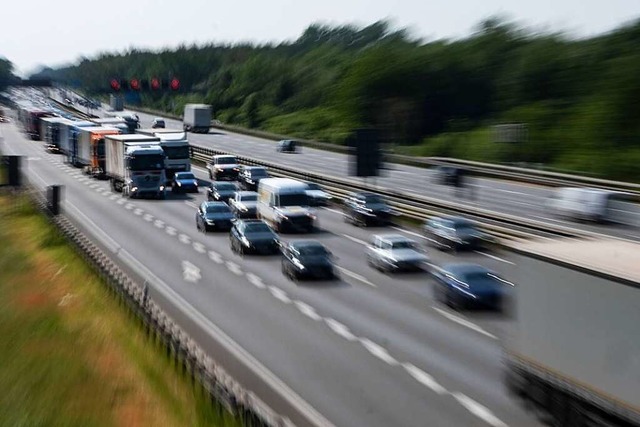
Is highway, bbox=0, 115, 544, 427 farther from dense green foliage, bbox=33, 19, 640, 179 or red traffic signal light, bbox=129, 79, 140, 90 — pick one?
dense green foliage, bbox=33, 19, 640, 179

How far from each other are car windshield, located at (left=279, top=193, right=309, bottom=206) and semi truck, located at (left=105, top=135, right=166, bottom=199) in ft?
48.9

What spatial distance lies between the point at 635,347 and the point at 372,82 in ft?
305

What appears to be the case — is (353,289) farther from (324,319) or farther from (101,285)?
(101,285)

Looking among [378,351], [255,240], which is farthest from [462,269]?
[255,240]

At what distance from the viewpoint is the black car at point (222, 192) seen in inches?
2024

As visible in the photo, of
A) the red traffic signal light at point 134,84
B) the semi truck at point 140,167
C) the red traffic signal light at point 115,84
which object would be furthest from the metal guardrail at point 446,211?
the red traffic signal light at point 115,84

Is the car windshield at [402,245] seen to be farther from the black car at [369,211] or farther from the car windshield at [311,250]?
the black car at [369,211]

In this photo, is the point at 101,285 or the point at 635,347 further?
the point at 101,285

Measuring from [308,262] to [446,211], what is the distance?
40.9ft

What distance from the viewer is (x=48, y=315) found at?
28047mm

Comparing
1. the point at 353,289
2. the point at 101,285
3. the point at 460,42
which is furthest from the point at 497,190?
the point at 460,42

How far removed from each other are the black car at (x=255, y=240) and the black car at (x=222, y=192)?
576 inches

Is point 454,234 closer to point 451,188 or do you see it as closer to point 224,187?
point 224,187

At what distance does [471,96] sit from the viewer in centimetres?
10669
